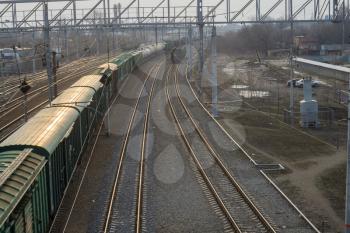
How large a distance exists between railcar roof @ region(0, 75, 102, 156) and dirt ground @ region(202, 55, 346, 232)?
22.5 feet

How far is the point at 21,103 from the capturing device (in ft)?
96.0

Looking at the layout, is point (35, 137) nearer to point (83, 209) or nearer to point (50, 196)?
point (50, 196)

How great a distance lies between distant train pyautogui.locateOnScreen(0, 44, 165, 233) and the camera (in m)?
8.20

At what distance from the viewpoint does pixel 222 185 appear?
16141 mm

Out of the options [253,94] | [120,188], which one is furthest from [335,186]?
[253,94]

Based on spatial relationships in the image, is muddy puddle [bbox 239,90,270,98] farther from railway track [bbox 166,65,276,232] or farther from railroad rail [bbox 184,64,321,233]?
railway track [bbox 166,65,276,232]

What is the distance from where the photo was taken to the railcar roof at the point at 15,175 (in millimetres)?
7718

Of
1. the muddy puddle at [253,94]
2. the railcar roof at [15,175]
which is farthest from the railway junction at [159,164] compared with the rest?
the muddy puddle at [253,94]

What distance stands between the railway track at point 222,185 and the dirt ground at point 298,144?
1478mm

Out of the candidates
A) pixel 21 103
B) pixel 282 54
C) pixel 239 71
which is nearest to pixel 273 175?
pixel 21 103

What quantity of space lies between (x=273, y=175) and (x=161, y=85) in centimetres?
2881

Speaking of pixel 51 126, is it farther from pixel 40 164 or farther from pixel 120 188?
pixel 120 188

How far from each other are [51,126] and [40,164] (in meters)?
2.81

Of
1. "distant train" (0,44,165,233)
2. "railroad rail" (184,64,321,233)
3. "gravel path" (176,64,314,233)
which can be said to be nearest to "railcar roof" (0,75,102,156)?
"distant train" (0,44,165,233)
